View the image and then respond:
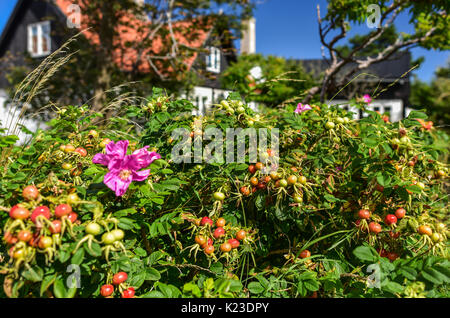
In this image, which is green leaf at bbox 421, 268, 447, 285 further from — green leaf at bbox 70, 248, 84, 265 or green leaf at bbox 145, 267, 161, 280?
green leaf at bbox 70, 248, 84, 265

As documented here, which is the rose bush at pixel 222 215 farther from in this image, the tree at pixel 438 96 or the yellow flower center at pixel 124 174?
the tree at pixel 438 96

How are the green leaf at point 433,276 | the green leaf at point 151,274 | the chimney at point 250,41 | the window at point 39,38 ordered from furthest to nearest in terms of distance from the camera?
the chimney at point 250,41 < the window at point 39,38 < the green leaf at point 151,274 < the green leaf at point 433,276

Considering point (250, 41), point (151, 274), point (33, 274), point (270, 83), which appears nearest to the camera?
point (33, 274)

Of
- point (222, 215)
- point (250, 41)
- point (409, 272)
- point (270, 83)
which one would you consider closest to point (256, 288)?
point (222, 215)

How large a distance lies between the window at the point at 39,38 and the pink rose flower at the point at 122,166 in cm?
1202

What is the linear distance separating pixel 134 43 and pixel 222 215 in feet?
19.6

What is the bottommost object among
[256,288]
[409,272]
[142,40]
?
[256,288]

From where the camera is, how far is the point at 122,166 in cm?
87

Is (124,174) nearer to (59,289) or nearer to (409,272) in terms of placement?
(59,289)

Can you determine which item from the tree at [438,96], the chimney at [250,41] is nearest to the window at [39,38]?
the chimney at [250,41]

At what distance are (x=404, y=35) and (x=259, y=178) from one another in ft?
15.3

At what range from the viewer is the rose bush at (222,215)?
2.50 feet

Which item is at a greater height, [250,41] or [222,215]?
[250,41]
